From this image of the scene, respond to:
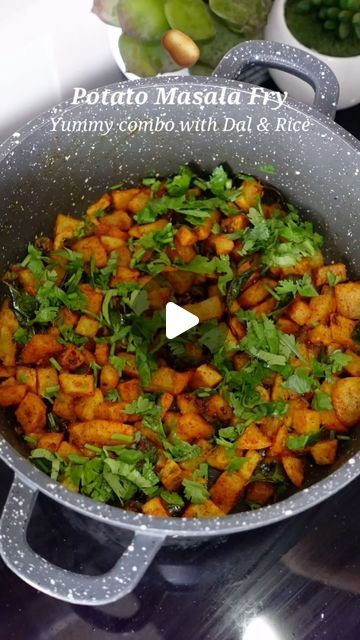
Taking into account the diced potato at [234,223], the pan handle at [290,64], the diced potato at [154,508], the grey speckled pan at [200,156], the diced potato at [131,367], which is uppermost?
the pan handle at [290,64]

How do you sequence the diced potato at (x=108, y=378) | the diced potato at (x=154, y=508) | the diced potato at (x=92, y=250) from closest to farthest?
1. the diced potato at (x=154, y=508)
2. the diced potato at (x=108, y=378)
3. the diced potato at (x=92, y=250)

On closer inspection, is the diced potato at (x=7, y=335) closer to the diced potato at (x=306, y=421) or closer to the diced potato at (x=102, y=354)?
the diced potato at (x=102, y=354)

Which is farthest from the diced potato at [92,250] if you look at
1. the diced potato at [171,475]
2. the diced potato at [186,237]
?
the diced potato at [171,475]

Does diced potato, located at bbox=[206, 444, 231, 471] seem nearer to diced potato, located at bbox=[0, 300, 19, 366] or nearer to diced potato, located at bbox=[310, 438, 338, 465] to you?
diced potato, located at bbox=[310, 438, 338, 465]

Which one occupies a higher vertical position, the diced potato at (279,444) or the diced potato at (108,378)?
the diced potato at (108,378)

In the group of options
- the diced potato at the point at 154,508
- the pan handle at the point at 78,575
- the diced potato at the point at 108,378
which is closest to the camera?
the pan handle at the point at 78,575

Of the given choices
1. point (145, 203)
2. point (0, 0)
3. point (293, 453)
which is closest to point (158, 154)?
point (145, 203)

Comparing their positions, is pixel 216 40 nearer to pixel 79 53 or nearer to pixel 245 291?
pixel 79 53
